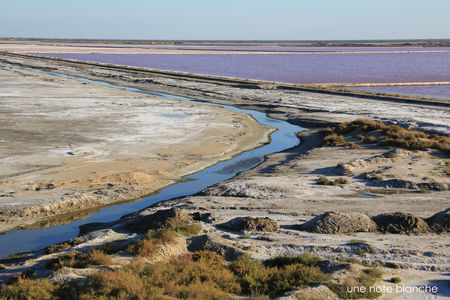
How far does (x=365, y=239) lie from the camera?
13.8 meters

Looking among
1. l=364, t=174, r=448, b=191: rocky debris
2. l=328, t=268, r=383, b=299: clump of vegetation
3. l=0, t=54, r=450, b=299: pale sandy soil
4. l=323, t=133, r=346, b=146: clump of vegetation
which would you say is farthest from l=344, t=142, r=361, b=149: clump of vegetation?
l=328, t=268, r=383, b=299: clump of vegetation

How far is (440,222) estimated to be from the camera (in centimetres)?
1470

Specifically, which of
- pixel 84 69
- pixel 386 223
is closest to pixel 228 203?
pixel 386 223

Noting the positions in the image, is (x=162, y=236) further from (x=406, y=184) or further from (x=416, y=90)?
(x=416, y=90)

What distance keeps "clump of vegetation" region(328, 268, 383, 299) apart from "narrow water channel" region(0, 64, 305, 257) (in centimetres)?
972

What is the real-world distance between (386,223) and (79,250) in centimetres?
924

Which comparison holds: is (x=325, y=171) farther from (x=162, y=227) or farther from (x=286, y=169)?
(x=162, y=227)

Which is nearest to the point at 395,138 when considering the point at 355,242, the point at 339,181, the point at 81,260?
the point at 339,181

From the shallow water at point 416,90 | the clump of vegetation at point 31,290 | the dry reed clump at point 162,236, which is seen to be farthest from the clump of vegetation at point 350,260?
the shallow water at point 416,90

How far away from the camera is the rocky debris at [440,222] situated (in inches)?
567

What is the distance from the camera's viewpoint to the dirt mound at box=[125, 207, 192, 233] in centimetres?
1473

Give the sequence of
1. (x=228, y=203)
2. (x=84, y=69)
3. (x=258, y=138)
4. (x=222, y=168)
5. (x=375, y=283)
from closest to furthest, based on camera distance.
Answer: (x=375, y=283) < (x=228, y=203) < (x=222, y=168) < (x=258, y=138) < (x=84, y=69)

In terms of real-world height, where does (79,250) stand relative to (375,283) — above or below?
below

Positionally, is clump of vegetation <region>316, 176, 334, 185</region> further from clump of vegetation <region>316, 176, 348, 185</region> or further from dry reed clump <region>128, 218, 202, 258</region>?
dry reed clump <region>128, 218, 202, 258</region>
